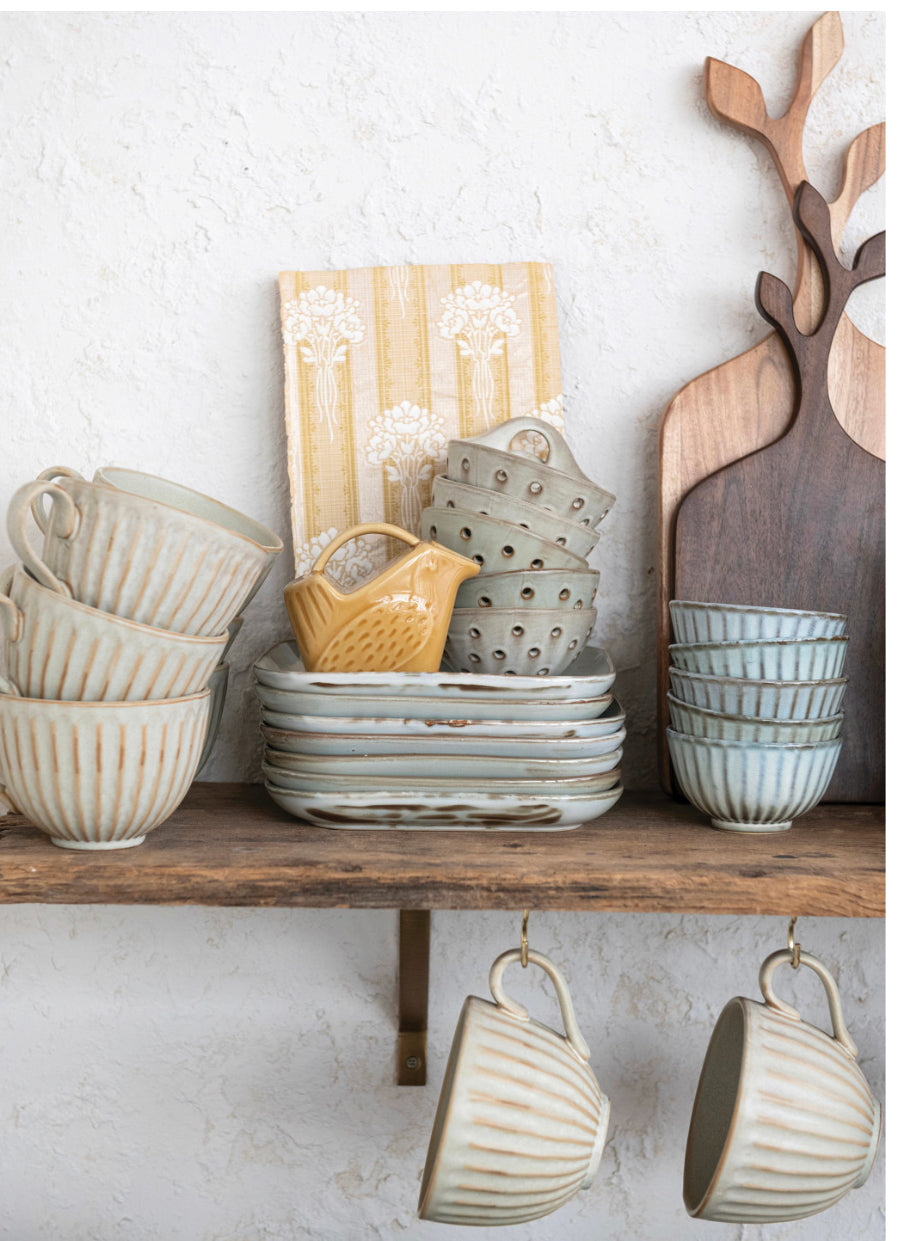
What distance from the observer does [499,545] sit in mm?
772

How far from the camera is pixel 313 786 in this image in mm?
747

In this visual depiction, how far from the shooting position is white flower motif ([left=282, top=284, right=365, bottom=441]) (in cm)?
90

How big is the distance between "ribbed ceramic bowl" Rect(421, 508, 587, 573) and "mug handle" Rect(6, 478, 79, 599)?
276mm

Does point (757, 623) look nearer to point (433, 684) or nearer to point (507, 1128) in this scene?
point (433, 684)

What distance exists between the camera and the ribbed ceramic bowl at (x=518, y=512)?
2.54 ft

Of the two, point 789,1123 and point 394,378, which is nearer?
point 789,1123

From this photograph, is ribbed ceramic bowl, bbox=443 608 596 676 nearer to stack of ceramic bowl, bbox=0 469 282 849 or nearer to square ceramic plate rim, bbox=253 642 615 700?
square ceramic plate rim, bbox=253 642 615 700

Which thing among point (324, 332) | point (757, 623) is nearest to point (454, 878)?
point (757, 623)

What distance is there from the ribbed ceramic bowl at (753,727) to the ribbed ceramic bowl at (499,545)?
15 centimetres

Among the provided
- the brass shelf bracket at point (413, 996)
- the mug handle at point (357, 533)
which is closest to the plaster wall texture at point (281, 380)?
the brass shelf bracket at point (413, 996)

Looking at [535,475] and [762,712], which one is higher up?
[535,475]

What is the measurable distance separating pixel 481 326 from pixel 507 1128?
2.13 ft

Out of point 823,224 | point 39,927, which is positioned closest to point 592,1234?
point 39,927

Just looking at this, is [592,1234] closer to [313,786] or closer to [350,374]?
[313,786]
